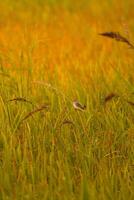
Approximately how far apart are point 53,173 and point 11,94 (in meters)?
0.74

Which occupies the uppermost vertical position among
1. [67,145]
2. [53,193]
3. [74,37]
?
[74,37]

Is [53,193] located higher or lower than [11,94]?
lower

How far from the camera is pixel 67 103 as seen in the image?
232 centimetres

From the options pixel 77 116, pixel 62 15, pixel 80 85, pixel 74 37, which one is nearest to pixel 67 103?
pixel 77 116

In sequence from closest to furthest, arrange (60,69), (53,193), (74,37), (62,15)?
(53,193) < (60,69) < (74,37) < (62,15)

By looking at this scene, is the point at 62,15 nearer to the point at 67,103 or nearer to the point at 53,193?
the point at 67,103

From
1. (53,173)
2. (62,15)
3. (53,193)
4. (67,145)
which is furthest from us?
(62,15)

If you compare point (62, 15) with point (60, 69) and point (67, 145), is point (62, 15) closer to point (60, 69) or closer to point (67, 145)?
point (60, 69)

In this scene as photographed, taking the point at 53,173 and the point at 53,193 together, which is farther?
the point at 53,173

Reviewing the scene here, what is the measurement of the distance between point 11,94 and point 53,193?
2.84 feet

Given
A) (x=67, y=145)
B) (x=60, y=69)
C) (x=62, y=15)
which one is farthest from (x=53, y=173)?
(x=62, y=15)

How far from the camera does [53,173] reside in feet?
5.92

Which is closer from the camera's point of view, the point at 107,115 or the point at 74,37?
the point at 107,115

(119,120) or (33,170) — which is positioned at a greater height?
(119,120)
